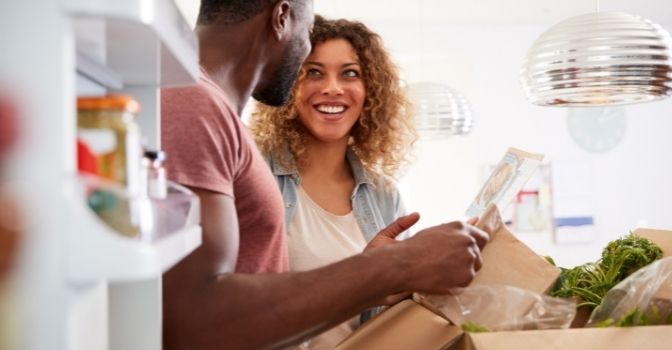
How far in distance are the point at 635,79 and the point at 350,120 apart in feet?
2.65

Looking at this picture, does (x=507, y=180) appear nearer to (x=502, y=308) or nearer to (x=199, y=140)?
(x=502, y=308)

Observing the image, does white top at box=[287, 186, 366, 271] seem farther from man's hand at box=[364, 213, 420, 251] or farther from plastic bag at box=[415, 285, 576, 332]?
plastic bag at box=[415, 285, 576, 332]

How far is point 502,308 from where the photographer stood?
1557 mm

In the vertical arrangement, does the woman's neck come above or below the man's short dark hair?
below

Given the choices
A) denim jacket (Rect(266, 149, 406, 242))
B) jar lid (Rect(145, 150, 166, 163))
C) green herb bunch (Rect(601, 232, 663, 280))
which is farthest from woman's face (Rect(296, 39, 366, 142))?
jar lid (Rect(145, 150, 166, 163))

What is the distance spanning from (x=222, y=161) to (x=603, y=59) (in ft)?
4.79

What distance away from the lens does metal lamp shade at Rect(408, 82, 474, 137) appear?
14.4 feet

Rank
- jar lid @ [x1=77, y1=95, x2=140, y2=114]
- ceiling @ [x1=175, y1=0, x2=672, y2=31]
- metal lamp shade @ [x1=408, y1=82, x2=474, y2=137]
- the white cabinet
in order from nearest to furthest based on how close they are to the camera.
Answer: the white cabinet
jar lid @ [x1=77, y1=95, x2=140, y2=114]
metal lamp shade @ [x1=408, y1=82, x2=474, y2=137]
ceiling @ [x1=175, y1=0, x2=672, y2=31]

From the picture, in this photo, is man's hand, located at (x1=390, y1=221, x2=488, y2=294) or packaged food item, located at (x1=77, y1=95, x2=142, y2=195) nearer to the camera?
packaged food item, located at (x1=77, y1=95, x2=142, y2=195)

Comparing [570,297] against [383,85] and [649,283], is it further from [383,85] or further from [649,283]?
[383,85]

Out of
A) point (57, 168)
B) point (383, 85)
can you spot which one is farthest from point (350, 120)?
point (57, 168)

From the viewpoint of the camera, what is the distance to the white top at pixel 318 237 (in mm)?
2213

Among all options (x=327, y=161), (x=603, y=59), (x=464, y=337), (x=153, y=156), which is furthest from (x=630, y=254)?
(x=153, y=156)

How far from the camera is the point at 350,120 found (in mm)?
2539
